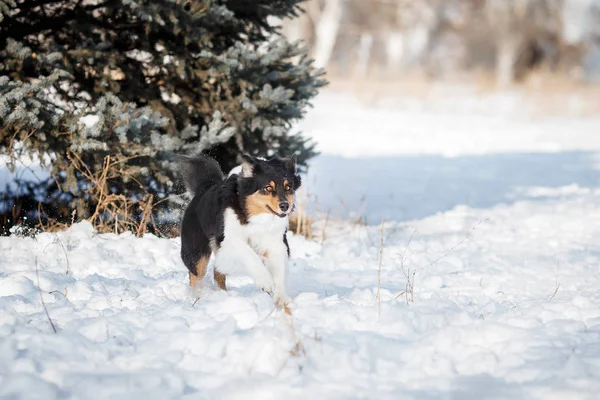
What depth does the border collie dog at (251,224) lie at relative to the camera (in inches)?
160

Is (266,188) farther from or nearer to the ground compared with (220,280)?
farther from the ground

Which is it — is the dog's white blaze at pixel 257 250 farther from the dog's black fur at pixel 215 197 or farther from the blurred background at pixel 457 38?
the blurred background at pixel 457 38

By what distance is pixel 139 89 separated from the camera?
610 cm

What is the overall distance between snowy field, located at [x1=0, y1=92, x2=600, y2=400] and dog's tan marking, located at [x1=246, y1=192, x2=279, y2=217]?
21.4 inches

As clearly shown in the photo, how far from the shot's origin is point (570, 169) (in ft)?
43.9

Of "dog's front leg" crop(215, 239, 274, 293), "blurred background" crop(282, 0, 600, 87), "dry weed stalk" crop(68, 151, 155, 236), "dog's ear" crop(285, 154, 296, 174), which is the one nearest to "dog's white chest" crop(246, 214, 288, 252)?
"dog's front leg" crop(215, 239, 274, 293)

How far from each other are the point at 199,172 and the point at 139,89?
1.68 metres

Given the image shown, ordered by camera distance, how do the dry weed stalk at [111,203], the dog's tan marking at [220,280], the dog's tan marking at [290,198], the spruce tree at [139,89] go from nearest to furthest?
the dog's tan marking at [290,198]
the dog's tan marking at [220,280]
the spruce tree at [139,89]
the dry weed stalk at [111,203]

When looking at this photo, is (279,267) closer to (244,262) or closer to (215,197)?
(244,262)

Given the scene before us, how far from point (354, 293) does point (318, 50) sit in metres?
23.3

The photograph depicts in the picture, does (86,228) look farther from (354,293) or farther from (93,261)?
(354,293)

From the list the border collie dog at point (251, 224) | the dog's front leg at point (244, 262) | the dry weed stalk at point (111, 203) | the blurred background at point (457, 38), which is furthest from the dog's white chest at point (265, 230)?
the blurred background at point (457, 38)

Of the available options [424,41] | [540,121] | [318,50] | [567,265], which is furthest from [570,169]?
[424,41]

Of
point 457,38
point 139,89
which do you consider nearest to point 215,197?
point 139,89
